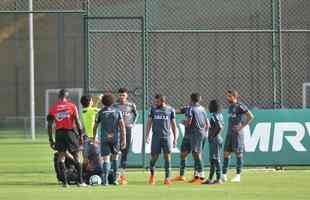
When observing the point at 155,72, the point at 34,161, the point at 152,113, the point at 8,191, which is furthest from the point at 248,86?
the point at 8,191

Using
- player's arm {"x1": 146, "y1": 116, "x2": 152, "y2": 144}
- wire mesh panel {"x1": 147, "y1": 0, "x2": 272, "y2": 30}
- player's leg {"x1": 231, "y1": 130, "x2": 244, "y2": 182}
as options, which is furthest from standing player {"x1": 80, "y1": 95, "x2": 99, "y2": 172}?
wire mesh panel {"x1": 147, "y1": 0, "x2": 272, "y2": 30}

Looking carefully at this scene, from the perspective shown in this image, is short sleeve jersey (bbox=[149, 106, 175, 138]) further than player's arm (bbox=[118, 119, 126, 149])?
Yes

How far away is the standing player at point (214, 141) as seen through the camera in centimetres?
2234

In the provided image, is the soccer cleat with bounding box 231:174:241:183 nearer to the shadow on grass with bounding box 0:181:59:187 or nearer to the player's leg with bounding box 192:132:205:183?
the player's leg with bounding box 192:132:205:183

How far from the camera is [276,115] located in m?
26.3

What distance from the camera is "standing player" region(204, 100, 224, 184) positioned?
73.3 feet

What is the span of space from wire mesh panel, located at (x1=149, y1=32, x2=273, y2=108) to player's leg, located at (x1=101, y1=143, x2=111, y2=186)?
78.1 ft

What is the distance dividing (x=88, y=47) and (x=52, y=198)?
7.65 meters

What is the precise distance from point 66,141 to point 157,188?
6.83 ft

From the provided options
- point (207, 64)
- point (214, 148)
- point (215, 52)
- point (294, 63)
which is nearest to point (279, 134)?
point (214, 148)

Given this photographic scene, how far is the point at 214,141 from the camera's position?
22.7 metres

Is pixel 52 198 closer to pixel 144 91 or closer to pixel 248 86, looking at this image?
pixel 144 91

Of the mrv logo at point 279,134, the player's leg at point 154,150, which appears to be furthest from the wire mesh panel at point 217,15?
the player's leg at point 154,150

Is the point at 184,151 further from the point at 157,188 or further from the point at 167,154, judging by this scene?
the point at 157,188
